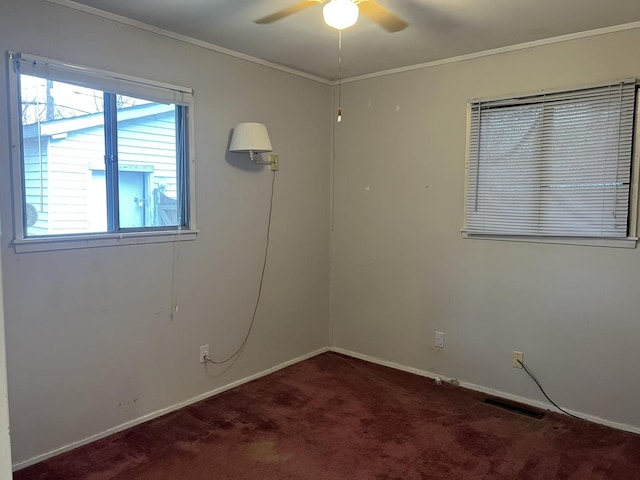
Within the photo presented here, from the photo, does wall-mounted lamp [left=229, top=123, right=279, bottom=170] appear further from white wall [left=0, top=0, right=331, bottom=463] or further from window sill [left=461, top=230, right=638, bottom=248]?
window sill [left=461, top=230, right=638, bottom=248]

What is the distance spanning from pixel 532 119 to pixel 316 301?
2136mm

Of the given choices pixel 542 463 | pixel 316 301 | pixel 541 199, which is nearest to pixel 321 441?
pixel 542 463

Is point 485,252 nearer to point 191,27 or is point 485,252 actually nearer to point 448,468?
point 448,468

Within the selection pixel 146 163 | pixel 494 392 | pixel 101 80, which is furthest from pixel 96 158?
pixel 494 392

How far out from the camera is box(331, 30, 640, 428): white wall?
2.77 m

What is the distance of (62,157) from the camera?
7.82ft

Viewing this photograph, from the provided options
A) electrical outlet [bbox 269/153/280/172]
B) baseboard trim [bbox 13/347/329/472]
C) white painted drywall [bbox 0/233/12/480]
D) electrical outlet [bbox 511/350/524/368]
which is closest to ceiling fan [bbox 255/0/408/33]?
electrical outlet [bbox 269/153/280/172]

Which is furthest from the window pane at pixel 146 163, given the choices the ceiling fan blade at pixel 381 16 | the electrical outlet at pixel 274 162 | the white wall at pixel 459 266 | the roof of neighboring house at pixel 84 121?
the white wall at pixel 459 266

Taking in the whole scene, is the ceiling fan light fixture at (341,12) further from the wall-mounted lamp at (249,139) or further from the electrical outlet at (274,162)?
the electrical outlet at (274,162)

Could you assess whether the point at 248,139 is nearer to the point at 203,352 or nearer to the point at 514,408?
Result: the point at 203,352

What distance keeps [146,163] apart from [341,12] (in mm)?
1480

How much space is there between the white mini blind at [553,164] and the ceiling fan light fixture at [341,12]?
1.57 meters

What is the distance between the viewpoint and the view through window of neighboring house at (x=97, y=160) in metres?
2.30

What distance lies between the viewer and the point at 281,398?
315cm
